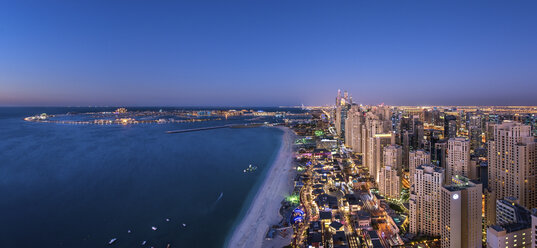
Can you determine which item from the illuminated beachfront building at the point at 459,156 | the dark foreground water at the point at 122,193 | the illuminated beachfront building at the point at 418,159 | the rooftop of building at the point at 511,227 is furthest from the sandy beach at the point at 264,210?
the illuminated beachfront building at the point at 459,156

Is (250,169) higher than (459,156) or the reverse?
the reverse

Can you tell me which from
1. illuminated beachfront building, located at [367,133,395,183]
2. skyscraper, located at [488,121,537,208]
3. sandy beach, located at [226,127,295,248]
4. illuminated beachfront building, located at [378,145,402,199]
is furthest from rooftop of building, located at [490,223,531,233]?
illuminated beachfront building, located at [367,133,395,183]

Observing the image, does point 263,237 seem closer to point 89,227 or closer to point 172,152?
point 89,227

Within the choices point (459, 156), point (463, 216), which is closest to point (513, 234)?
point (463, 216)

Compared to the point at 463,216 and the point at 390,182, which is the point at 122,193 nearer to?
the point at 390,182

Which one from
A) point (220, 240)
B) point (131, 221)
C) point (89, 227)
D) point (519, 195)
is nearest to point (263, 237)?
point (220, 240)

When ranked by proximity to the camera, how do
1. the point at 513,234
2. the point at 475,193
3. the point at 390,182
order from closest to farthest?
the point at 513,234, the point at 475,193, the point at 390,182

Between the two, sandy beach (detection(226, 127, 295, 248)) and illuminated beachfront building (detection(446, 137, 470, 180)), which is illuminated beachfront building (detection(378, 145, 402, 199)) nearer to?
illuminated beachfront building (detection(446, 137, 470, 180))
